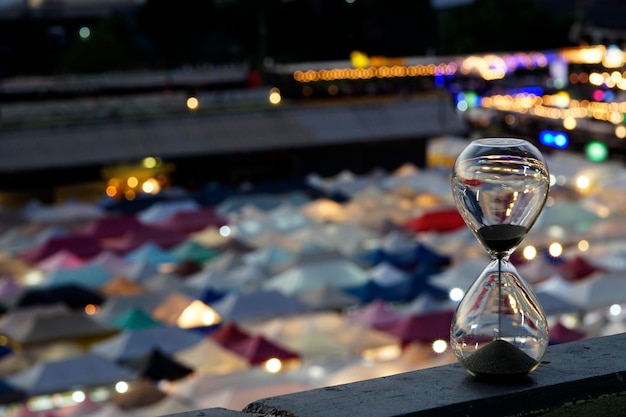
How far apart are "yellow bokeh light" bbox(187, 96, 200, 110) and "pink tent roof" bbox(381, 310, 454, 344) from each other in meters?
22.2

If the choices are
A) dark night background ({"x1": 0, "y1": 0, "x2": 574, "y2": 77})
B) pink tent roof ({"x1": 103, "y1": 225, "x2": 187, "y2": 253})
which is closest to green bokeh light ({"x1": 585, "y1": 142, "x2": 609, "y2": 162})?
dark night background ({"x1": 0, "y1": 0, "x2": 574, "y2": 77})

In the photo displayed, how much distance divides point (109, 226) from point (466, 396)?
23.1 m

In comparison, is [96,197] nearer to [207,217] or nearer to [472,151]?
[207,217]

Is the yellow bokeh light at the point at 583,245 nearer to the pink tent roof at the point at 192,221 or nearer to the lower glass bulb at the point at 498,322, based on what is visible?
the pink tent roof at the point at 192,221

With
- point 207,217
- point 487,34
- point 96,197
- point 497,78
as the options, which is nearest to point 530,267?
point 207,217

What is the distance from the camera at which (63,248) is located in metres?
22.8

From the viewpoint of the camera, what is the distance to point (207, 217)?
25.8m

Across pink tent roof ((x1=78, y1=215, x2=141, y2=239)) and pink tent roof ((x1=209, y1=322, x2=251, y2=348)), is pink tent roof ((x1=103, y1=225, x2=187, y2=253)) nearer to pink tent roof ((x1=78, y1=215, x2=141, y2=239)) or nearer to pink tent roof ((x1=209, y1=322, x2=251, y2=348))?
pink tent roof ((x1=78, y1=215, x2=141, y2=239))

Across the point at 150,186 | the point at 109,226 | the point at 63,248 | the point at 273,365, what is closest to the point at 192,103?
the point at 150,186

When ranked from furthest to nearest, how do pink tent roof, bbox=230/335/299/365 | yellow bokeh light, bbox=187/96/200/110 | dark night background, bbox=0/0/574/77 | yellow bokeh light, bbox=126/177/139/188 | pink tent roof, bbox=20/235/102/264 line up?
dark night background, bbox=0/0/574/77, yellow bokeh light, bbox=187/96/200/110, yellow bokeh light, bbox=126/177/139/188, pink tent roof, bbox=20/235/102/264, pink tent roof, bbox=230/335/299/365

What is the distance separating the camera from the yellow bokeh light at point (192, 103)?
37.0m

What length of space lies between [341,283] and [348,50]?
3626 cm

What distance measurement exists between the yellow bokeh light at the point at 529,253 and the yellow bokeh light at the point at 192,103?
56.0ft

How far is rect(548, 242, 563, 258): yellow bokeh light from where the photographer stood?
21453 mm
